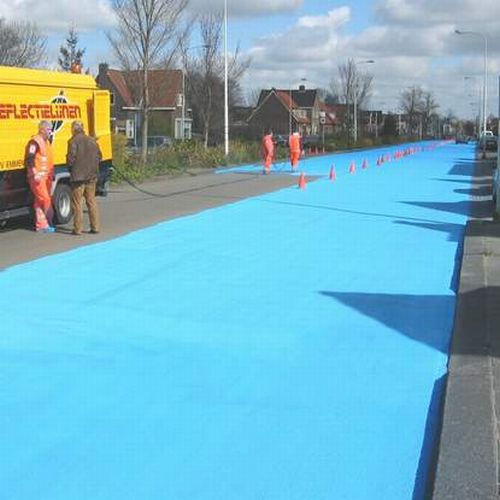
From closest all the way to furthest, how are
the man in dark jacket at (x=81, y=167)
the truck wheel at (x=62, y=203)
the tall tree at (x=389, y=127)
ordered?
the man in dark jacket at (x=81, y=167), the truck wheel at (x=62, y=203), the tall tree at (x=389, y=127)

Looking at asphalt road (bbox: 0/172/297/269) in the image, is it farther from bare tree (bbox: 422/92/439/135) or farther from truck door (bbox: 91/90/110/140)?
bare tree (bbox: 422/92/439/135)

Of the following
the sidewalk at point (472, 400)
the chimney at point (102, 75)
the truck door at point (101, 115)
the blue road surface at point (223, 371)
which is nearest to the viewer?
the sidewalk at point (472, 400)

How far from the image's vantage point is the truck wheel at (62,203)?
1441cm

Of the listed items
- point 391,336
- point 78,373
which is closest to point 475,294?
point 391,336

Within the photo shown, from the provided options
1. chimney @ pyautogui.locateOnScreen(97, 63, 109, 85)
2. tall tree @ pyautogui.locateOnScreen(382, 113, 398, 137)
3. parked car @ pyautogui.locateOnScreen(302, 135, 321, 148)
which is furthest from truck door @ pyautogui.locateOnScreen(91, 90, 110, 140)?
tall tree @ pyautogui.locateOnScreen(382, 113, 398, 137)

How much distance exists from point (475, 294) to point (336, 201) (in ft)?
37.3

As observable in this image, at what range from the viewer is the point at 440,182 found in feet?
92.0

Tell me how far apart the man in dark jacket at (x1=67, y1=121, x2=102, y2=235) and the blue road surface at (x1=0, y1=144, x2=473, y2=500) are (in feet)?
5.68

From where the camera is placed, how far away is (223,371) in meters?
5.89

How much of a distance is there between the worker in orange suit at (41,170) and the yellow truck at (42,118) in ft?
0.84

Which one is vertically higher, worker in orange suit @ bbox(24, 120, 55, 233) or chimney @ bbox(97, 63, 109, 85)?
chimney @ bbox(97, 63, 109, 85)

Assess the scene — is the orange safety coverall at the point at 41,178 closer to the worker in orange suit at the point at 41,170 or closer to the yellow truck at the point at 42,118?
the worker in orange suit at the point at 41,170

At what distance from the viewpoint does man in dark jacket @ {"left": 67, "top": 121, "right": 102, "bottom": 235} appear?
13.1 meters

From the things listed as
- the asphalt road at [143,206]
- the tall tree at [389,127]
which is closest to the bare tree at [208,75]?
the asphalt road at [143,206]
